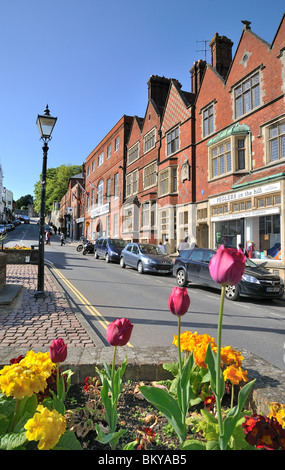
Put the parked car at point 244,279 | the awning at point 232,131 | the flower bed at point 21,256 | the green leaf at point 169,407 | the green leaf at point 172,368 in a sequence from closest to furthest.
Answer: the green leaf at point 169,407, the green leaf at point 172,368, the parked car at point 244,279, the awning at point 232,131, the flower bed at point 21,256

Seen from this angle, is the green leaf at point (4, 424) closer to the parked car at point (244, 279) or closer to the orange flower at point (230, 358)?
the orange flower at point (230, 358)

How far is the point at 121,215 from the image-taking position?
32.4 m

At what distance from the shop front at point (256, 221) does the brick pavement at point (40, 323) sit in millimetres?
9617

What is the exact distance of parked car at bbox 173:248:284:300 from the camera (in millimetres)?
9180

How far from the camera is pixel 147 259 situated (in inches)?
600

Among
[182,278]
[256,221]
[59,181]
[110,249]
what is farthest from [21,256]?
[59,181]

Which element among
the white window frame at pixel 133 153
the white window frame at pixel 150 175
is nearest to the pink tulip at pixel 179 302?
the white window frame at pixel 150 175

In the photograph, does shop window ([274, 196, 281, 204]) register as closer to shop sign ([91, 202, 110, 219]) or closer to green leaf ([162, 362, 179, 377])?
green leaf ([162, 362, 179, 377])

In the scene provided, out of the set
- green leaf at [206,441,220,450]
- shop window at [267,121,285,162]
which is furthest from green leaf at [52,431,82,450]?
shop window at [267,121,285,162]

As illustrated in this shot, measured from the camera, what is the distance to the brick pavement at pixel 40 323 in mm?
4570

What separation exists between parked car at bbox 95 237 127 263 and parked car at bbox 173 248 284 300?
925 centimetres

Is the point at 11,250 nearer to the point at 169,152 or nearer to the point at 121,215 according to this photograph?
the point at 169,152

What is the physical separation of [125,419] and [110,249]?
18.7 m

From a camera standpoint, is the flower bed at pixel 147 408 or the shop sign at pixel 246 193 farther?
the shop sign at pixel 246 193
